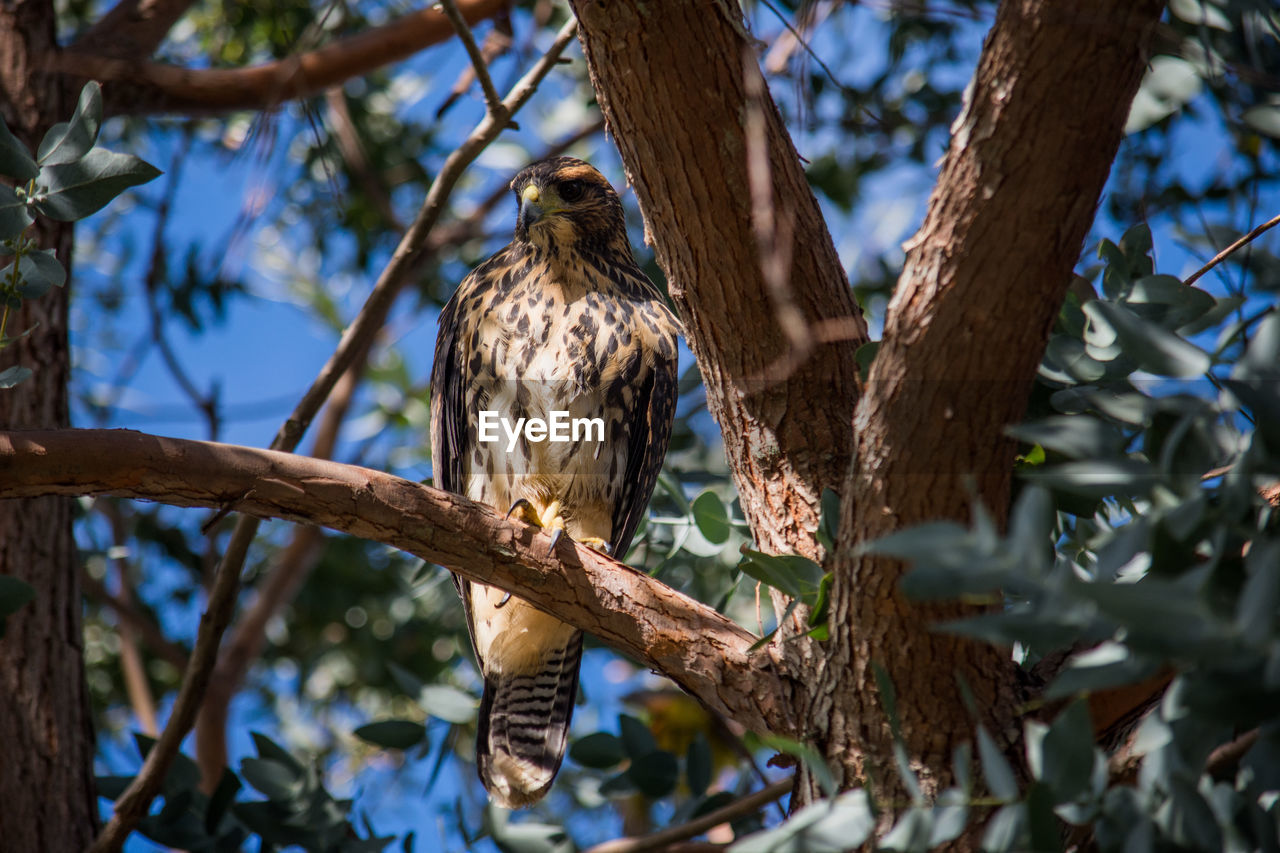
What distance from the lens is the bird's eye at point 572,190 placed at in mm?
3260

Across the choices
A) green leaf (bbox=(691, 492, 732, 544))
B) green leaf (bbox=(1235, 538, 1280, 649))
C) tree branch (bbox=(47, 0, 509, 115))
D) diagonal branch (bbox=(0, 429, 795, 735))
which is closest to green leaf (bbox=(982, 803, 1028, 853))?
green leaf (bbox=(1235, 538, 1280, 649))

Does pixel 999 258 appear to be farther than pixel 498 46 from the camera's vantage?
No

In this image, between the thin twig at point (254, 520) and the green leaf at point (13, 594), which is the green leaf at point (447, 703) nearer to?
the thin twig at point (254, 520)

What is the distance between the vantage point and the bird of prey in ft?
9.29

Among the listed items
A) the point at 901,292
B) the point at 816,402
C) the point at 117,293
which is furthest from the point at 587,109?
the point at 901,292

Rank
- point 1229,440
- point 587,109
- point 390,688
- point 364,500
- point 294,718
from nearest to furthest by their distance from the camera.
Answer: point 1229,440, point 364,500, point 390,688, point 587,109, point 294,718

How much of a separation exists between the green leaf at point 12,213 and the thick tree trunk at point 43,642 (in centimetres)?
104

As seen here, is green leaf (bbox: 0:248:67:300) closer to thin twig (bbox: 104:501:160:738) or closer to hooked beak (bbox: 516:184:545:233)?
hooked beak (bbox: 516:184:545:233)

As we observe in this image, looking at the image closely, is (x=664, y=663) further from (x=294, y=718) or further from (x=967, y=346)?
(x=294, y=718)

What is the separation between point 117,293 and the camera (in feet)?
18.7

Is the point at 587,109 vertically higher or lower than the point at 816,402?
higher

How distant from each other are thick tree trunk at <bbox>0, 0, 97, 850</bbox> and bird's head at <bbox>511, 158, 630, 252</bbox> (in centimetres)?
128

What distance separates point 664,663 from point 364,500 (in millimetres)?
666

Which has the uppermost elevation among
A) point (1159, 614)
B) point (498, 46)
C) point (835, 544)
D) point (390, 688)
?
point (498, 46)
